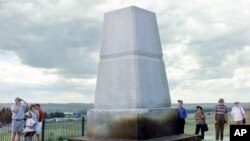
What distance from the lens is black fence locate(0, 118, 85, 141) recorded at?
14.4 metres

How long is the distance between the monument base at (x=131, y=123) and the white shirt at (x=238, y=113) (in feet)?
20.4

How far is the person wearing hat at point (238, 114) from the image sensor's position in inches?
560

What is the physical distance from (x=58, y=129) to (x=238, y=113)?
7.06 metres

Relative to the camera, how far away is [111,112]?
8188mm

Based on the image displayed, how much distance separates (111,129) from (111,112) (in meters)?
0.36

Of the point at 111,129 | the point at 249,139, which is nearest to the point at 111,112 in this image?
the point at 111,129

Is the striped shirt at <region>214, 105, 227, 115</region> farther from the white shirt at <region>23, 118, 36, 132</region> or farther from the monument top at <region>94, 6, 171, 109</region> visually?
the white shirt at <region>23, 118, 36, 132</region>

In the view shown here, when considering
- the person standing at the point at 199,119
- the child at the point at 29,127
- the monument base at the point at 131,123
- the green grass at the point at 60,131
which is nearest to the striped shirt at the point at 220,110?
the person standing at the point at 199,119

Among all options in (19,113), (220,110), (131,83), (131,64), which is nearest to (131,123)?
(131,83)

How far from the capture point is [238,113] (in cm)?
1428

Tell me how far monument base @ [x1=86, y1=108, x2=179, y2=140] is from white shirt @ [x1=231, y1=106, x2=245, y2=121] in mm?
6210

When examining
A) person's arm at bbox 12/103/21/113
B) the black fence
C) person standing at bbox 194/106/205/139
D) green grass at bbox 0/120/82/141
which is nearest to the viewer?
person's arm at bbox 12/103/21/113

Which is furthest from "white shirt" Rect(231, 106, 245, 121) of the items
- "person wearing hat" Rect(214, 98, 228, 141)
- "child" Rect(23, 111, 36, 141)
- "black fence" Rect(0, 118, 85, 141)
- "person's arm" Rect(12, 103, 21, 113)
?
"person's arm" Rect(12, 103, 21, 113)

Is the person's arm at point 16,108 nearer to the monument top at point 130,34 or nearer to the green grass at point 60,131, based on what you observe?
the green grass at point 60,131
